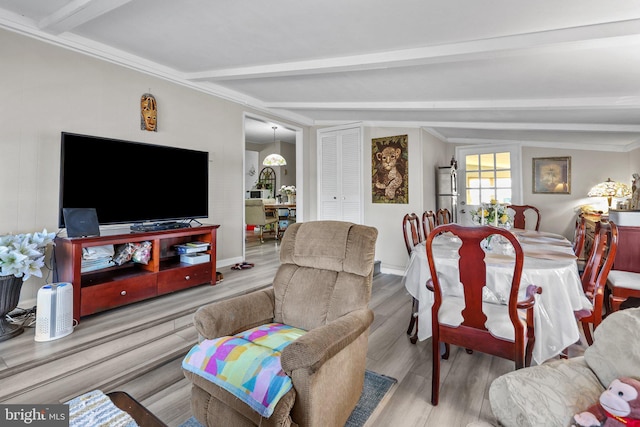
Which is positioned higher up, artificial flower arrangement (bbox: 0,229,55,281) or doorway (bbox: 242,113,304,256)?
doorway (bbox: 242,113,304,256)

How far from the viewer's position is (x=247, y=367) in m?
1.20

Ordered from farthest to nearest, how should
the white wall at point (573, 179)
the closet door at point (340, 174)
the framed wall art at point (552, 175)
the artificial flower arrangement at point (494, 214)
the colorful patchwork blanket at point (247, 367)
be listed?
the framed wall art at point (552, 175) → the closet door at point (340, 174) → the white wall at point (573, 179) → the artificial flower arrangement at point (494, 214) → the colorful patchwork blanket at point (247, 367)

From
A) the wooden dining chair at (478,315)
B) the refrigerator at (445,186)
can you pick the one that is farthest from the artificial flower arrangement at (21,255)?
the refrigerator at (445,186)

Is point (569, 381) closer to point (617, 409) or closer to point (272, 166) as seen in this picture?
point (617, 409)

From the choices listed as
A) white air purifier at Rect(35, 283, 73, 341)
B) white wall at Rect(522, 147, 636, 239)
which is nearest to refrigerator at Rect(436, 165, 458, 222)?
white wall at Rect(522, 147, 636, 239)

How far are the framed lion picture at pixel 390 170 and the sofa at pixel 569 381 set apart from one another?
11.8 feet

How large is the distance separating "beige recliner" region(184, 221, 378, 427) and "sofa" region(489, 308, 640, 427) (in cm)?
61

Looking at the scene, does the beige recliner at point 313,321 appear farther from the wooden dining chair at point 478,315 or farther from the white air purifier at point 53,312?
the white air purifier at point 53,312

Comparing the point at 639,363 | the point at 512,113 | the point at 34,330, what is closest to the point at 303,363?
the point at 639,363

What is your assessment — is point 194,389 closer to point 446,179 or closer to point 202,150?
point 202,150

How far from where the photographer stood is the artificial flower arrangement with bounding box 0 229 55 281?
80.5 inches

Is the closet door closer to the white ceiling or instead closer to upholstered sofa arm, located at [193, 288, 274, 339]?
the white ceiling

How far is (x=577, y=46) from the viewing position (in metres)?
2.11

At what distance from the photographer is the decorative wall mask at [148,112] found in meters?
3.22
